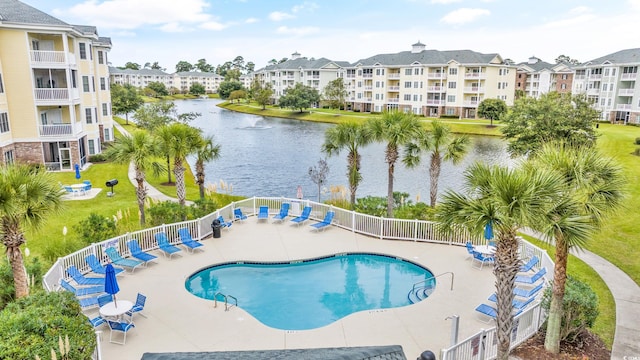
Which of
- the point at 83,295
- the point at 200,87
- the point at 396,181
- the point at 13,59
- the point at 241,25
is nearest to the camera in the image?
the point at 83,295

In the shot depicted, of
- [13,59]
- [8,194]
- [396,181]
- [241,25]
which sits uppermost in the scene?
[241,25]

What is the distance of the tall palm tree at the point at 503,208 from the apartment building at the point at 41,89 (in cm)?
2937

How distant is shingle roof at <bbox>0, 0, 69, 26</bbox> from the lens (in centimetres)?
2786

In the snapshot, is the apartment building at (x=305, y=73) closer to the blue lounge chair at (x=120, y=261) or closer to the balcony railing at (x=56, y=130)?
the balcony railing at (x=56, y=130)

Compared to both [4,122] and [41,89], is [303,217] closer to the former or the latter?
[41,89]

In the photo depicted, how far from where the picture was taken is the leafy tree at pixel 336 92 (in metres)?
88.8

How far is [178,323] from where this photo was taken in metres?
12.3

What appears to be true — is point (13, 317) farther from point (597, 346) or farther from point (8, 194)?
point (597, 346)

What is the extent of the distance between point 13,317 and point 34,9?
98.7ft

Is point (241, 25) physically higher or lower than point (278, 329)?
higher

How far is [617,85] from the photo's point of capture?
63906 mm

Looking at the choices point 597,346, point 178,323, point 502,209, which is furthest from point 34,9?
point 597,346

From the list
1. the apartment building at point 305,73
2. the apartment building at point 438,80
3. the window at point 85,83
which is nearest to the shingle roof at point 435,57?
the apartment building at point 438,80

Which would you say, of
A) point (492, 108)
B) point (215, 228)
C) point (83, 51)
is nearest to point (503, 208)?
point (215, 228)
